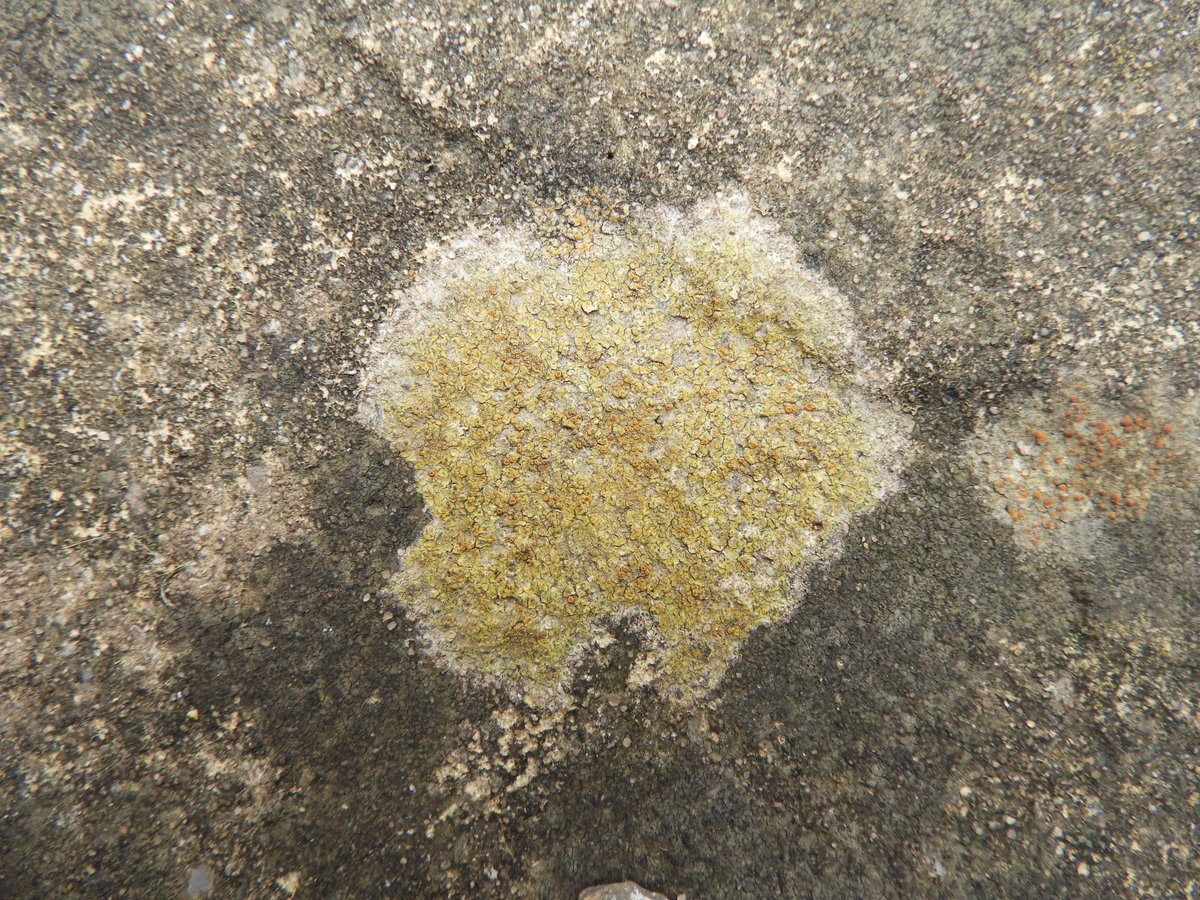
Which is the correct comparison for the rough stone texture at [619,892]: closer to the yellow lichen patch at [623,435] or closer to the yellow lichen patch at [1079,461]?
the yellow lichen patch at [623,435]

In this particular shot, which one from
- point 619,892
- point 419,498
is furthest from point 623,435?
point 619,892

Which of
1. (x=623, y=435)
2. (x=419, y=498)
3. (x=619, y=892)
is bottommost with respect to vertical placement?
(x=619, y=892)

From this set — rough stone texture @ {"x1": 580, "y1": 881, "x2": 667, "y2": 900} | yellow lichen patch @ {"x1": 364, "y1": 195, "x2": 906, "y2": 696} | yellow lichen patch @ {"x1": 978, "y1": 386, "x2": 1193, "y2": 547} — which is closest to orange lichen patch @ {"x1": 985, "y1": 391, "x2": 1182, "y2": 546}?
yellow lichen patch @ {"x1": 978, "y1": 386, "x2": 1193, "y2": 547}

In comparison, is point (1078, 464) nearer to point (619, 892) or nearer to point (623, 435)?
point (623, 435)

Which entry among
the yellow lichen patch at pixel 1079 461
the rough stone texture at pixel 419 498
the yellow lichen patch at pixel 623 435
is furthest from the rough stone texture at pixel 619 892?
the yellow lichen patch at pixel 1079 461

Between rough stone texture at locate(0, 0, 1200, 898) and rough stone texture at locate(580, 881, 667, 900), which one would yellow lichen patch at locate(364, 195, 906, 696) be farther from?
rough stone texture at locate(580, 881, 667, 900)

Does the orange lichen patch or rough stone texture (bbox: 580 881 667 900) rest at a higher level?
the orange lichen patch
